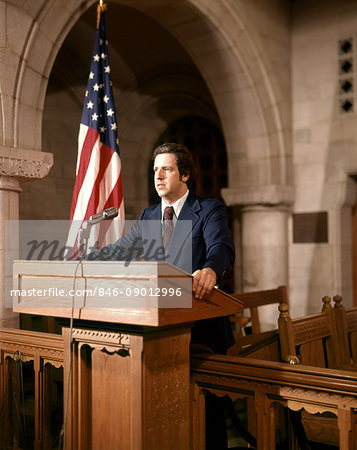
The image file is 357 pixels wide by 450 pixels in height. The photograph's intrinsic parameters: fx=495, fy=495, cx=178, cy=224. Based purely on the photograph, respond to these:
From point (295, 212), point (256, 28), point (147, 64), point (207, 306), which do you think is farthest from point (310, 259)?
point (207, 306)

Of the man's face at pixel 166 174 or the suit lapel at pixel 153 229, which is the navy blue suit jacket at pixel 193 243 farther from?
the man's face at pixel 166 174

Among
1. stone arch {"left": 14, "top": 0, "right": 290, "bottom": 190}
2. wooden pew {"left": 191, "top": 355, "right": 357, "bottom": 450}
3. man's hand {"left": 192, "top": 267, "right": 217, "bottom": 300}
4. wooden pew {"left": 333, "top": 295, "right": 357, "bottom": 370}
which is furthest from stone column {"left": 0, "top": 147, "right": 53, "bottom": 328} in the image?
stone arch {"left": 14, "top": 0, "right": 290, "bottom": 190}

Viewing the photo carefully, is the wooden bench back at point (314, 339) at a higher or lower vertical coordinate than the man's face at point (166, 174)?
A: lower

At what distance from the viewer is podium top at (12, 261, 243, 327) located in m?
1.50

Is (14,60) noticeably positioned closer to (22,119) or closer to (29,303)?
(22,119)

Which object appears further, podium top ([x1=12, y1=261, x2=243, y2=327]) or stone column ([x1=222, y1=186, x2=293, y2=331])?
stone column ([x1=222, y1=186, x2=293, y2=331])

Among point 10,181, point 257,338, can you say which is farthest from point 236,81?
point 10,181

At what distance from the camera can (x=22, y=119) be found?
325 cm

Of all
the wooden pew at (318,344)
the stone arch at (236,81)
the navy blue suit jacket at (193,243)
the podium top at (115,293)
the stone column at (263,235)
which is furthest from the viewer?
the stone column at (263,235)

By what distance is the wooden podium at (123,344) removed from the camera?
1.55 metres

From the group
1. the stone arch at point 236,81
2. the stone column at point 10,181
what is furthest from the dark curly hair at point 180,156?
the stone arch at point 236,81

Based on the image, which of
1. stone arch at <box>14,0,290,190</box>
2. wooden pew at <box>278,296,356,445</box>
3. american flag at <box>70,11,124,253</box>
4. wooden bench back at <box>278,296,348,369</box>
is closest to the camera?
wooden pew at <box>278,296,356,445</box>

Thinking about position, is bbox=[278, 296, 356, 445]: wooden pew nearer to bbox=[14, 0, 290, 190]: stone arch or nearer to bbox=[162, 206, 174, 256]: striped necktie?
bbox=[162, 206, 174, 256]: striped necktie

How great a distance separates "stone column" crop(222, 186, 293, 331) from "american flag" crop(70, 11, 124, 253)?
7.20ft
